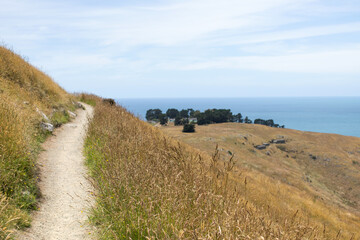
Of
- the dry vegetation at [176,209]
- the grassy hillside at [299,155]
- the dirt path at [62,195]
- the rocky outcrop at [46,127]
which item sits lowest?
the grassy hillside at [299,155]

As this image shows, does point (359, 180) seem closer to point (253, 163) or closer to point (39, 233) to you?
point (253, 163)

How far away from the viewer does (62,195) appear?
603 centimetres

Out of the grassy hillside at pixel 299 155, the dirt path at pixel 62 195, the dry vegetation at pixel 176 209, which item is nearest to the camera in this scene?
the dry vegetation at pixel 176 209

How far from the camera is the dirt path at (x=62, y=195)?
458 cm

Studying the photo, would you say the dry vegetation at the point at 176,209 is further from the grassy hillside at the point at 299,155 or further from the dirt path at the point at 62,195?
the grassy hillside at the point at 299,155

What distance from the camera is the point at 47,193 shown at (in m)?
6.00

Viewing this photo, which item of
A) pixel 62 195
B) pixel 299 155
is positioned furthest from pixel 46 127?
pixel 299 155

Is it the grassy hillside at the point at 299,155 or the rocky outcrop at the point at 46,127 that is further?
the grassy hillside at the point at 299,155

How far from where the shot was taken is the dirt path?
15.0 ft

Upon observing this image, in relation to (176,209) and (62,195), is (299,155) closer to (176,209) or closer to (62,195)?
(62,195)

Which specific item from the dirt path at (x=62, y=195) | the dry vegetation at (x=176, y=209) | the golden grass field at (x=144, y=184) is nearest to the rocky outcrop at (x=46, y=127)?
the golden grass field at (x=144, y=184)

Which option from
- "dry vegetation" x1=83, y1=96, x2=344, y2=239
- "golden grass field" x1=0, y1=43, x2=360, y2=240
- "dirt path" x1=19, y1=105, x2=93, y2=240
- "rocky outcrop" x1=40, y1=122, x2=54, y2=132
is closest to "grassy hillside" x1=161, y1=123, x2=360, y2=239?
"golden grass field" x1=0, y1=43, x2=360, y2=240

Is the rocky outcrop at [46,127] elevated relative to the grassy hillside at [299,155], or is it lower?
elevated

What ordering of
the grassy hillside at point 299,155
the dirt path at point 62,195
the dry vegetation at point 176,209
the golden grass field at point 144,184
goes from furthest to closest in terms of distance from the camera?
1. the grassy hillside at point 299,155
2. the dirt path at point 62,195
3. the golden grass field at point 144,184
4. the dry vegetation at point 176,209
